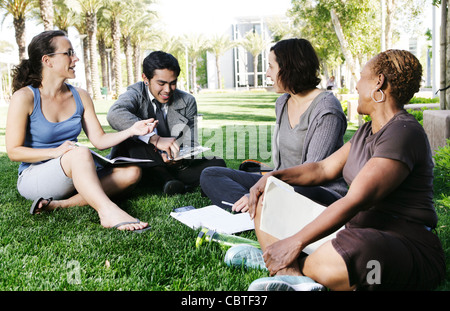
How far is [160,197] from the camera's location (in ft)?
14.0

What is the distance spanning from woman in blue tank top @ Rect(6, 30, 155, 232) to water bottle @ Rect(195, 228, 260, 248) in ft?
1.96

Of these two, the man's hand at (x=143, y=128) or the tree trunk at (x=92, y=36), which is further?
the tree trunk at (x=92, y=36)

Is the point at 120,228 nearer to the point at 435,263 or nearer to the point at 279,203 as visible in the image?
the point at 279,203

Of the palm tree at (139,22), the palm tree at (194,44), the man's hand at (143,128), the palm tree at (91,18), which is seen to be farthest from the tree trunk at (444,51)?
the palm tree at (194,44)

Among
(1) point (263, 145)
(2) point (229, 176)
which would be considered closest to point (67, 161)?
(2) point (229, 176)

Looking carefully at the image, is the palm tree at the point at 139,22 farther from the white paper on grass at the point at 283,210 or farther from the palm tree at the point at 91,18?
the white paper on grass at the point at 283,210

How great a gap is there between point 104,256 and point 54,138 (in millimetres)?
1508

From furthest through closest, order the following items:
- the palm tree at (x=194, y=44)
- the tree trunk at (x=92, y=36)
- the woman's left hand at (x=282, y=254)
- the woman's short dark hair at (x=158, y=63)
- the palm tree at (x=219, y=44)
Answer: the palm tree at (x=219, y=44)
the palm tree at (x=194, y=44)
the tree trunk at (x=92, y=36)
the woman's short dark hair at (x=158, y=63)
the woman's left hand at (x=282, y=254)

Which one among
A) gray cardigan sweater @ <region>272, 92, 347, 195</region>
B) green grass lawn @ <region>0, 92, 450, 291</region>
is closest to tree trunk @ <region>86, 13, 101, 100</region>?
green grass lawn @ <region>0, 92, 450, 291</region>

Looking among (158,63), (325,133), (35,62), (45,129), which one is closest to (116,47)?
(158,63)

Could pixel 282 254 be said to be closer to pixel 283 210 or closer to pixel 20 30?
pixel 283 210

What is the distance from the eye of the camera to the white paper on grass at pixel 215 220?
310cm

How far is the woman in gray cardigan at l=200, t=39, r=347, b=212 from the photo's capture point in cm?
291

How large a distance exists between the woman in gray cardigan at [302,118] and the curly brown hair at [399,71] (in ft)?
3.00
